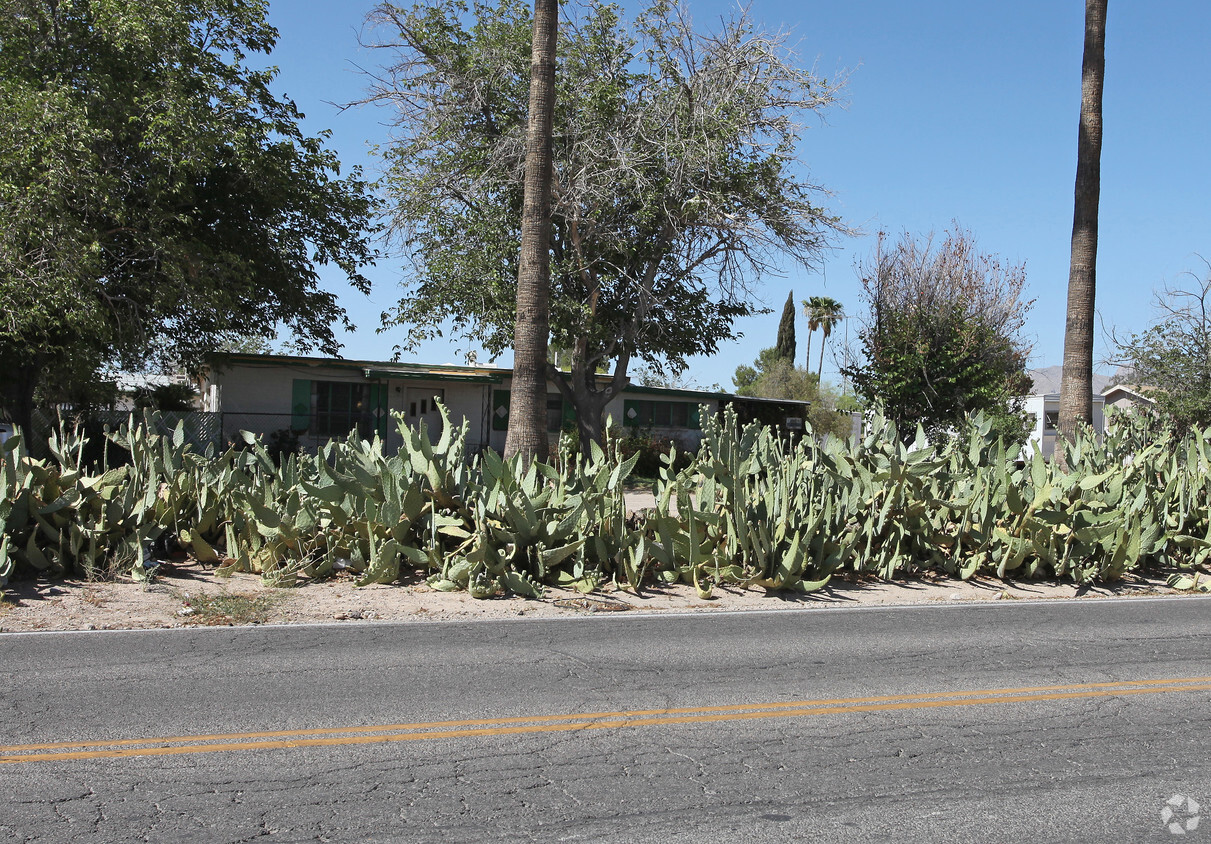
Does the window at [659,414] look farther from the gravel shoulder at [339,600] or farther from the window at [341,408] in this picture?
the gravel shoulder at [339,600]

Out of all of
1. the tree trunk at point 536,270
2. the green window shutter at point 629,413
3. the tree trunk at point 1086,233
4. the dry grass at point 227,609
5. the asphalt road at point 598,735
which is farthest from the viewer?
the green window shutter at point 629,413

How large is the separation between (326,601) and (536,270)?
6042 mm

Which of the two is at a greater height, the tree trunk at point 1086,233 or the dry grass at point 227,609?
the tree trunk at point 1086,233

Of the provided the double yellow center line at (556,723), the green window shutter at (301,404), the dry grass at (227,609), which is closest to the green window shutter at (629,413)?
the green window shutter at (301,404)

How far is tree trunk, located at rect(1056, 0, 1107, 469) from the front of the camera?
48.7 ft

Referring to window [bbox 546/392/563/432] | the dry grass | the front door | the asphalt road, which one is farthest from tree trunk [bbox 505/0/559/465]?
window [bbox 546/392/563/432]

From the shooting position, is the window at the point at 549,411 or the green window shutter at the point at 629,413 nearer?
the window at the point at 549,411

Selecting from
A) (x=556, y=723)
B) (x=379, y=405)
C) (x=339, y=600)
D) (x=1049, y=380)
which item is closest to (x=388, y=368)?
(x=379, y=405)

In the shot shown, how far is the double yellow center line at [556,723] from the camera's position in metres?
4.77

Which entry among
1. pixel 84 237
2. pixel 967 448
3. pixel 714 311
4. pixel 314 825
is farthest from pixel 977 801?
pixel 714 311

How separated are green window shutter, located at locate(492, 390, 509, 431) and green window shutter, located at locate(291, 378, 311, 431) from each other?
213 inches

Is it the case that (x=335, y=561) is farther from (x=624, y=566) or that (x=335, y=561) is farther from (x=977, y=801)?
(x=977, y=801)

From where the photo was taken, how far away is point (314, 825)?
13.0 ft

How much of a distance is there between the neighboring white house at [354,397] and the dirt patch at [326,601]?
1369cm
